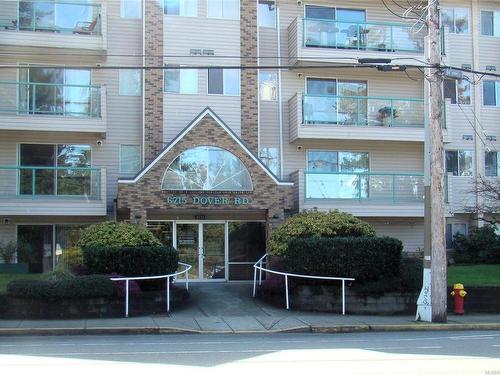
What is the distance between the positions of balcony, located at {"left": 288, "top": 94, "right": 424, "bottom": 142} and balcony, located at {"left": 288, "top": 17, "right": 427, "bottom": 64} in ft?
5.28

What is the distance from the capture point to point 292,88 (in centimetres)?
2522

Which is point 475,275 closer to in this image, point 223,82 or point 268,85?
point 268,85

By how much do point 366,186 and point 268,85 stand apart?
5.39 metres

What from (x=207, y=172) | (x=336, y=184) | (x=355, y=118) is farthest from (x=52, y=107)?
(x=355, y=118)

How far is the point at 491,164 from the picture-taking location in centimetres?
2706

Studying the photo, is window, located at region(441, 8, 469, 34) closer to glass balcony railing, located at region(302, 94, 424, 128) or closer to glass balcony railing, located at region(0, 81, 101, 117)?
glass balcony railing, located at region(302, 94, 424, 128)

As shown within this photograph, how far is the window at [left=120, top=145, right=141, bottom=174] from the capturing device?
23.9 metres

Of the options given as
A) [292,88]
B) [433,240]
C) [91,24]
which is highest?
[91,24]

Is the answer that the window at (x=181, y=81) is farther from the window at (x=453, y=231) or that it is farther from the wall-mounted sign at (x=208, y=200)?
the window at (x=453, y=231)

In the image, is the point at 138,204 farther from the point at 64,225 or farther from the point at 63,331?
the point at 63,331

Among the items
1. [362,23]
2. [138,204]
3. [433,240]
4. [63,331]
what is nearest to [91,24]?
[138,204]

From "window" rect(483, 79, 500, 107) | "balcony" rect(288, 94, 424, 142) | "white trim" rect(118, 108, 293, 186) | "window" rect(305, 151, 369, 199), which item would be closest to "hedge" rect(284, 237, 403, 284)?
"white trim" rect(118, 108, 293, 186)

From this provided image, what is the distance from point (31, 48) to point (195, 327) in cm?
1259

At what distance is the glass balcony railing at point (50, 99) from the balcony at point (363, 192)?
301 inches
